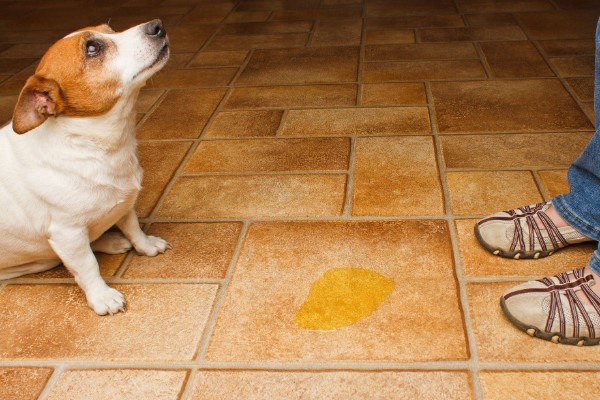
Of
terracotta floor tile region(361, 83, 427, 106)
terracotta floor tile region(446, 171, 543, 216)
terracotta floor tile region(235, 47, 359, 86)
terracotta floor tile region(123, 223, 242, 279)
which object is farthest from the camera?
terracotta floor tile region(235, 47, 359, 86)

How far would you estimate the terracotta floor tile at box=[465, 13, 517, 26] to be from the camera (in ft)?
12.6

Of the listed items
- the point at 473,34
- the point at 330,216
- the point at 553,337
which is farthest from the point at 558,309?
the point at 473,34

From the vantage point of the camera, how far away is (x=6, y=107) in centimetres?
313

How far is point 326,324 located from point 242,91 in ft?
6.13

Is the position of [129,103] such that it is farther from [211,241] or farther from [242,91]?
[242,91]

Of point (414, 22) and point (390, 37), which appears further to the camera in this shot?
point (414, 22)

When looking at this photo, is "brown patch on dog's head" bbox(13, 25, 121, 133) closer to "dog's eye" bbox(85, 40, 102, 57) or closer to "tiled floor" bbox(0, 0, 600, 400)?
"dog's eye" bbox(85, 40, 102, 57)

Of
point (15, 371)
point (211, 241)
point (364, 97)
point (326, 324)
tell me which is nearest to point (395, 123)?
point (364, 97)

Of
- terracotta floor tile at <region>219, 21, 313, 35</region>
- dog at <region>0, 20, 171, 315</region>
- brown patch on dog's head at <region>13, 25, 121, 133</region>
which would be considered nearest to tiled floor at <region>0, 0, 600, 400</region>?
terracotta floor tile at <region>219, 21, 313, 35</region>

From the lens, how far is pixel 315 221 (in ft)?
6.56

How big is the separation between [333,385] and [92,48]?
1.06 m

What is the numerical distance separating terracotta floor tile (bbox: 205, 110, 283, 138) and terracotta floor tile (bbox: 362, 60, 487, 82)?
0.67 metres

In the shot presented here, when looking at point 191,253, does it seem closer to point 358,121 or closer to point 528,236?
point 528,236

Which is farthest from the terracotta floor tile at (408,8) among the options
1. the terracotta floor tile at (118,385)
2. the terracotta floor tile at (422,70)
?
the terracotta floor tile at (118,385)
